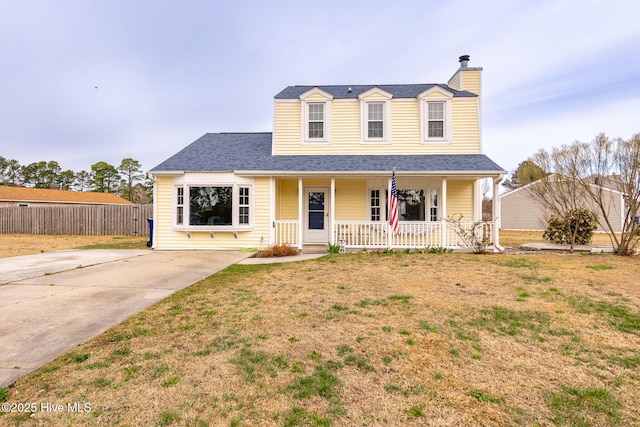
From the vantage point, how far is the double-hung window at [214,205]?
10.8m

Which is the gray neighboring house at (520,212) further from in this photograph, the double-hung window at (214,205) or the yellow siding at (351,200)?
the double-hung window at (214,205)

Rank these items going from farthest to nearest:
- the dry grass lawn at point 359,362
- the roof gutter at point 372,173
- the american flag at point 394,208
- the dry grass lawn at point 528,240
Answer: the dry grass lawn at point 528,240, the roof gutter at point 372,173, the american flag at point 394,208, the dry grass lawn at point 359,362

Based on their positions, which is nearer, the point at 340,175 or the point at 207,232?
the point at 340,175

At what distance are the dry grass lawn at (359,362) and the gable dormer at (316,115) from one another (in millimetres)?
8054

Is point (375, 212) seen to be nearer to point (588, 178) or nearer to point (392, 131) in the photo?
point (392, 131)

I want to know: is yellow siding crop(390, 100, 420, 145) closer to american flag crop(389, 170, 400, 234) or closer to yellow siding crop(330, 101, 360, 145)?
yellow siding crop(330, 101, 360, 145)

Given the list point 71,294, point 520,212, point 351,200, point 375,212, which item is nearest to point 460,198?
point 375,212

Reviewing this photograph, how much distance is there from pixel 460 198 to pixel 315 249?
20.2 ft

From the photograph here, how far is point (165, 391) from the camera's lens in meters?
2.36

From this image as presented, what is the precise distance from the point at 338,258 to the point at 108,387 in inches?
276

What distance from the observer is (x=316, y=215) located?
11977 millimetres

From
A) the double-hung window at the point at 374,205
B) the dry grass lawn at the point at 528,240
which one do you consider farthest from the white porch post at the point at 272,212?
the dry grass lawn at the point at 528,240

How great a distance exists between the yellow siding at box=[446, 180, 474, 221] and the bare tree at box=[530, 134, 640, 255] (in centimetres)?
279

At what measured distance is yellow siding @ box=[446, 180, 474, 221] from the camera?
11625 millimetres
